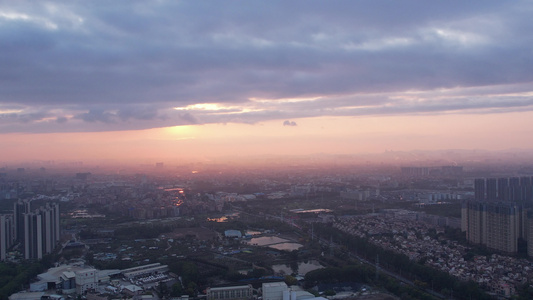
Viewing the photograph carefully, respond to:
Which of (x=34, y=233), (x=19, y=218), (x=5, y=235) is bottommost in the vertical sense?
(x=5, y=235)

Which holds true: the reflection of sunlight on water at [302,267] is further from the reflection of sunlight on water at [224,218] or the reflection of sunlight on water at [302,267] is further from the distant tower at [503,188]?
the distant tower at [503,188]

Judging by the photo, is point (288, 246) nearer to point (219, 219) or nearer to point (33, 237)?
point (219, 219)

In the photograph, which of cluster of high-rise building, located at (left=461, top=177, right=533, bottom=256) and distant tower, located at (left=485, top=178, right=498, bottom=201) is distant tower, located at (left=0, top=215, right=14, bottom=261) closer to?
cluster of high-rise building, located at (left=461, top=177, right=533, bottom=256)

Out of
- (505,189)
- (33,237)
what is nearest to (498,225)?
(505,189)

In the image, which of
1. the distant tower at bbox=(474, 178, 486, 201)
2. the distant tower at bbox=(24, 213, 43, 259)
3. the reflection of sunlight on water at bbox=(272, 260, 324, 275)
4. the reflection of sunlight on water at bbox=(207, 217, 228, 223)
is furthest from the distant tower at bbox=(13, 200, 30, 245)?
the distant tower at bbox=(474, 178, 486, 201)

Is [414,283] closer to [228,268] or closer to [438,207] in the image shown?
[228,268]

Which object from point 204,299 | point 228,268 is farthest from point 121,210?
point 204,299

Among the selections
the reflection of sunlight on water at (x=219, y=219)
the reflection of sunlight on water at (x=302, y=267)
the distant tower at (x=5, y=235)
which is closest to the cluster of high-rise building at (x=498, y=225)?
the reflection of sunlight on water at (x=302, y=267)

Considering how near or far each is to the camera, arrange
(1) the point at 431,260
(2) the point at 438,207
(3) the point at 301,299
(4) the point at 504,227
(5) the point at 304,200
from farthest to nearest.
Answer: (5) the point at 304,200
(2) the point at 438,207
(4) the point at 504,227
(1) the point at 431,260
(3) the point at 301,299
